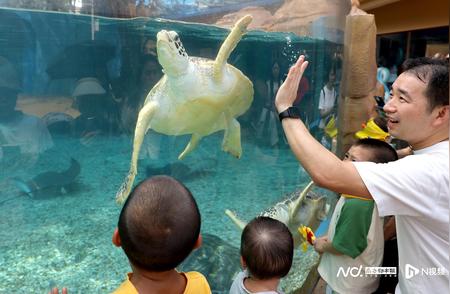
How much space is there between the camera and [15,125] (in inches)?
132

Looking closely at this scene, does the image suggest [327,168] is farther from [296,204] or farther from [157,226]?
[296,204]

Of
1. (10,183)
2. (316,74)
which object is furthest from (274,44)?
(10,183)

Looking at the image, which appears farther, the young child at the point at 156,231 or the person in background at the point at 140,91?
the person in background at the point at 140,91

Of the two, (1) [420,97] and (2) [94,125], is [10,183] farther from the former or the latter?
(1) [420,97]

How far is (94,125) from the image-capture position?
3.50 metres

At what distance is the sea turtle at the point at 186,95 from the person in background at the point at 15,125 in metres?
0.99

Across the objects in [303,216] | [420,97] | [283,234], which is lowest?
[303,216]

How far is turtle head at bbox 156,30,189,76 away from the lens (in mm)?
2680

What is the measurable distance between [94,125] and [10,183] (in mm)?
906

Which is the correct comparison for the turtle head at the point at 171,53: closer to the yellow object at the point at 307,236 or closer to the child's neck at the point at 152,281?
the yellow object at the point at 307,236

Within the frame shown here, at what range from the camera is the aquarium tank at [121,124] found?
10.4 ft

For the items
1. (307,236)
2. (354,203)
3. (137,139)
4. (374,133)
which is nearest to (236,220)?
(307,236)

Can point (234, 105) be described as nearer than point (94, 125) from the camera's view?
Yes

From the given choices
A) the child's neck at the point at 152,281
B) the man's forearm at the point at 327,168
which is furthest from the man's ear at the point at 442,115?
the child's neck at the point at 152,281
